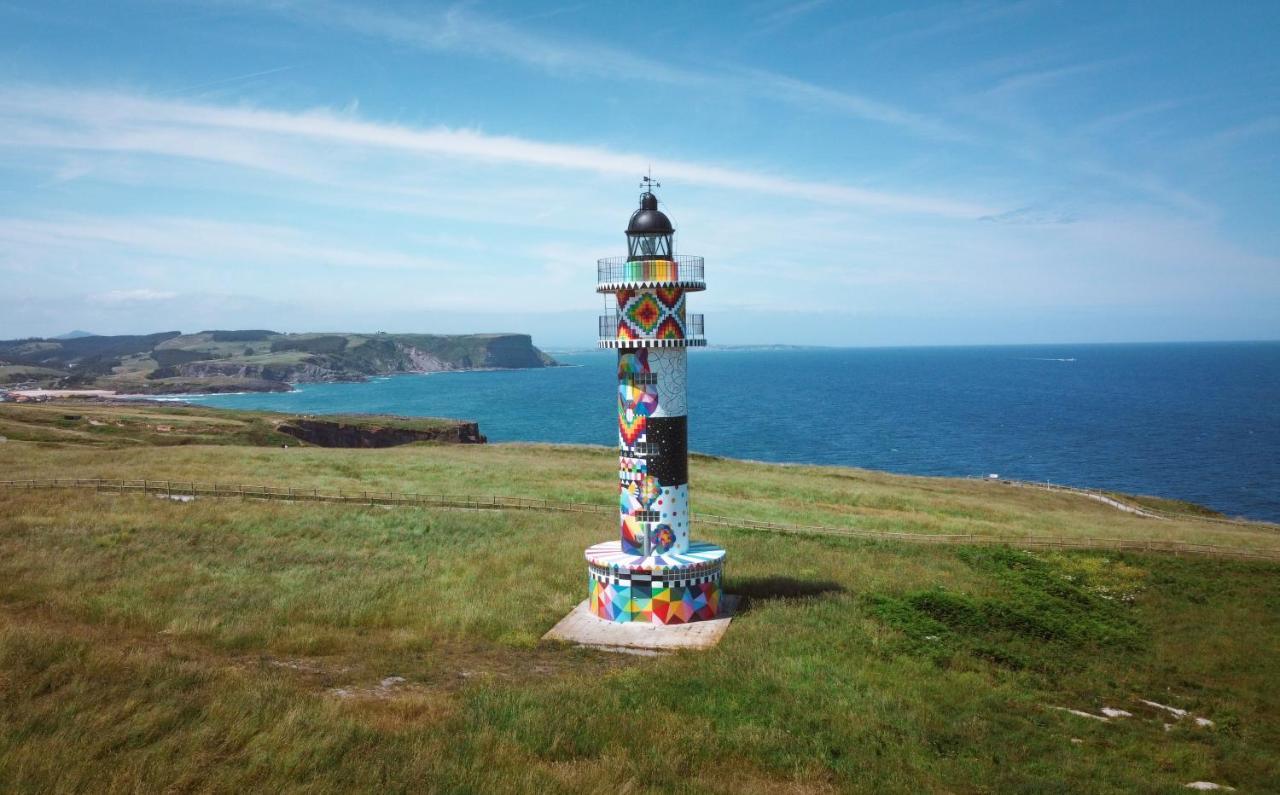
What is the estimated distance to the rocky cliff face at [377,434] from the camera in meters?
93.1

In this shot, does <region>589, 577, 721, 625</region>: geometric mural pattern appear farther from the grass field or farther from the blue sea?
the blue sea

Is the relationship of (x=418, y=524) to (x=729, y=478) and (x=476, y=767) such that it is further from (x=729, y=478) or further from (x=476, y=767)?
(x=729, y=478)

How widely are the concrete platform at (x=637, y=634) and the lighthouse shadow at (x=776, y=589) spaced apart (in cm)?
175

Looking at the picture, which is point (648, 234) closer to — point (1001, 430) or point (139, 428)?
point (139, 428)

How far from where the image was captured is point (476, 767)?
34.8 ft

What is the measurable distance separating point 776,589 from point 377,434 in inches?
3335

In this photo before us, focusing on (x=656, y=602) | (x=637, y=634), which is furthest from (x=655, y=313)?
(x=637, y=634)

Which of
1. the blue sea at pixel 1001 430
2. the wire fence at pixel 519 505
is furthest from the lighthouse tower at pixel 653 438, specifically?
the blue sea at pixel 1001 430

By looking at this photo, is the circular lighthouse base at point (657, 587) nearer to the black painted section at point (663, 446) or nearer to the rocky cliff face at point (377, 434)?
the black painted section at point (663, 446)

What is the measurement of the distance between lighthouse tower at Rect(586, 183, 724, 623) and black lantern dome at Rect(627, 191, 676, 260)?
0.08 feet

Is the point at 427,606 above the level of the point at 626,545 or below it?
below

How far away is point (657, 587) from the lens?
63.4 ft

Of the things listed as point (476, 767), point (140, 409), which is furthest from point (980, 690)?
point (140, 409)

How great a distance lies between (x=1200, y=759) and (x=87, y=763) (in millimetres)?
15994
